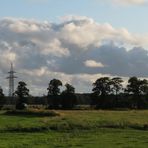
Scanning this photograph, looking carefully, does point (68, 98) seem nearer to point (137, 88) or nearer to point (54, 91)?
point (54, 91)

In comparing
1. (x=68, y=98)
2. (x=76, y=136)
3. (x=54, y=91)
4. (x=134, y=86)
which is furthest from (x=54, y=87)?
(x=76, y=136)

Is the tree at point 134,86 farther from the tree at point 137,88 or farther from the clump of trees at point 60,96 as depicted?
the clump of trees at point 60,96

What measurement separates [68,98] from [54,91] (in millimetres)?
9157

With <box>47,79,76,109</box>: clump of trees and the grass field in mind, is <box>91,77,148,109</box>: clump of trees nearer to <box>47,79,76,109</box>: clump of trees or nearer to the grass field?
<box>47,79,76,109</box>: clump of trees

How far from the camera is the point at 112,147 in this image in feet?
108

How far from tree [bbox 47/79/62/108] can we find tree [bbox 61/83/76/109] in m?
2.94

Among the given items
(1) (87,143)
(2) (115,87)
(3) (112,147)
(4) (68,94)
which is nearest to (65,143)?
(1) (87,143)

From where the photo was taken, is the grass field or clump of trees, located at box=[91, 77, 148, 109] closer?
the grass field

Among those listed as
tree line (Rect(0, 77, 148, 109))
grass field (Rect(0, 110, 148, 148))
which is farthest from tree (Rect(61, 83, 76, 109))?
grass field (Rect(0, 110, 148, 148))

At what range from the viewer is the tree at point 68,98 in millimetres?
133875

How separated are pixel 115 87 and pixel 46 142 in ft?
364

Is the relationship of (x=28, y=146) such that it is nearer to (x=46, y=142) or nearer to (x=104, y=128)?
(x=46, y=142)

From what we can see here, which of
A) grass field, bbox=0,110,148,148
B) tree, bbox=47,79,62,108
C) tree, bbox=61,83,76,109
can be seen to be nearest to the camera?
grass field, bbox=0,110,148,148

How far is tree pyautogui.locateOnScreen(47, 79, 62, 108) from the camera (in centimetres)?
13935
